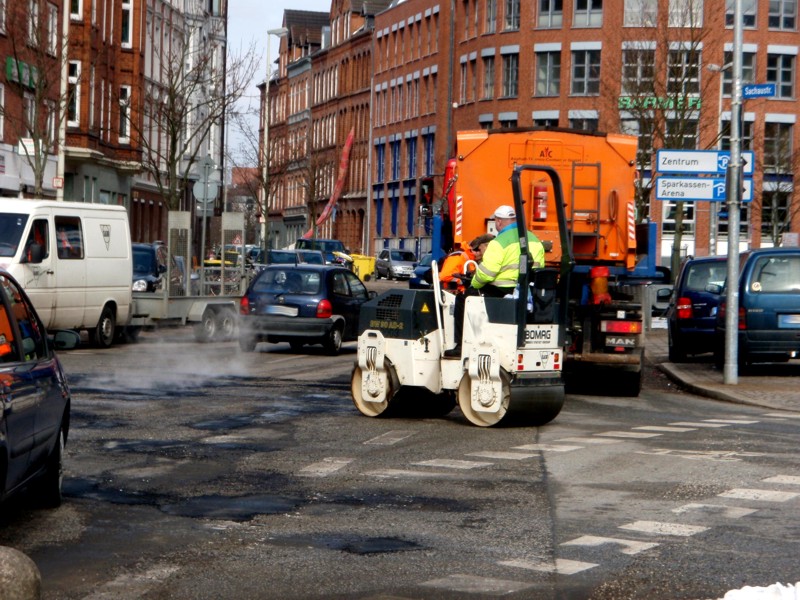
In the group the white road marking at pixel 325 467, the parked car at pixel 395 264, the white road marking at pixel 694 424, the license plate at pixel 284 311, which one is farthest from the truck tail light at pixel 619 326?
the parked car at pixel 395 264

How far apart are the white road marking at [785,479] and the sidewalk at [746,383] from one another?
21.2ft

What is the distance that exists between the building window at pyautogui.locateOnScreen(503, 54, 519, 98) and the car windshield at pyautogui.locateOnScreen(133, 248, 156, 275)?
169 ft

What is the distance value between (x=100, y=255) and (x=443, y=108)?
67.1 meters

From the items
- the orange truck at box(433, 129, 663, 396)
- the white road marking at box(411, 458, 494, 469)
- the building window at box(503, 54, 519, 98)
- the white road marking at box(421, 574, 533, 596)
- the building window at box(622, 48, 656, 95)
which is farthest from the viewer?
the building window at box(503, 54, 519, 98)

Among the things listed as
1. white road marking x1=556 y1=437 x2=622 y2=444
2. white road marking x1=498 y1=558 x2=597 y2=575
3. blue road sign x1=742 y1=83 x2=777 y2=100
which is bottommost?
white road marking x1=556 y1=437 x2=622 y2=444

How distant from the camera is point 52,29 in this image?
159ft

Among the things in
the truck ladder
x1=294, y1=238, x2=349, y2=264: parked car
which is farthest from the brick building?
the truck ladder

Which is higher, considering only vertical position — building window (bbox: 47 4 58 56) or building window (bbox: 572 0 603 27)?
building window (bbox: 572 0 603 27)

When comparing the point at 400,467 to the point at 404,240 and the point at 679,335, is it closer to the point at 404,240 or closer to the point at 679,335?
the point at 679,335

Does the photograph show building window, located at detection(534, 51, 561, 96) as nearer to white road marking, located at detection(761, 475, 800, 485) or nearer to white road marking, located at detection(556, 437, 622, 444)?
white road marking, located at detection(556, 437, 622, 444)

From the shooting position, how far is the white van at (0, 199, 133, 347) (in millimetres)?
23828

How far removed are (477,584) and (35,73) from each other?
42788 mm

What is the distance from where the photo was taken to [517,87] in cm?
8462

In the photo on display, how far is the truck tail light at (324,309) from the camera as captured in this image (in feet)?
85.9
